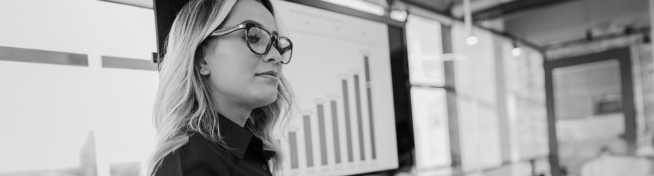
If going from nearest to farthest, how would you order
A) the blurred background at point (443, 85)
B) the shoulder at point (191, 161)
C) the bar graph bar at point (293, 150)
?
the shoulder at point (191, 161)
the blurred background at point (443, 85)
the bar graph bar at point (293, 150)

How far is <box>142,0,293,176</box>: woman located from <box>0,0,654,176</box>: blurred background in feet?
1.04

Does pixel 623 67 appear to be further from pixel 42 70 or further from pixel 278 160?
pixel 42 70

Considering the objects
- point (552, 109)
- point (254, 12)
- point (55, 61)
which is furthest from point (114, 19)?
point (552, 109)

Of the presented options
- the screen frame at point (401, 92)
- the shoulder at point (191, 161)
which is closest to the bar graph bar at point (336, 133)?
the screen frame at point (401, 92)

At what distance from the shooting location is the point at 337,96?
2199 mm

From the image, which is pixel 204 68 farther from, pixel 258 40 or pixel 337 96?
pixel 337 96

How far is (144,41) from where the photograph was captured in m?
1.65

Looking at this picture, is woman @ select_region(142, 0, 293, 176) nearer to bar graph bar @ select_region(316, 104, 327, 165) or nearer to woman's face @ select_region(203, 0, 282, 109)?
woman's face @ select_region(203, 0, 282, 109)

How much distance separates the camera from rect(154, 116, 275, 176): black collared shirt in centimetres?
85

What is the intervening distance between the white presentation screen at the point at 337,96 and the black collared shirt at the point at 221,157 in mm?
592

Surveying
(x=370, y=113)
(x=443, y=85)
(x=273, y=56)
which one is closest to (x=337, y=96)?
(x=370, y=113)

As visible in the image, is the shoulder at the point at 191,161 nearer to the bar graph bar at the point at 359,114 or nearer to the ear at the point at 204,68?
the ear at the point at 204,68

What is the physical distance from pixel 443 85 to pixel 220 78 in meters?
3.58

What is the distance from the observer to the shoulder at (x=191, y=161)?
842 mm
